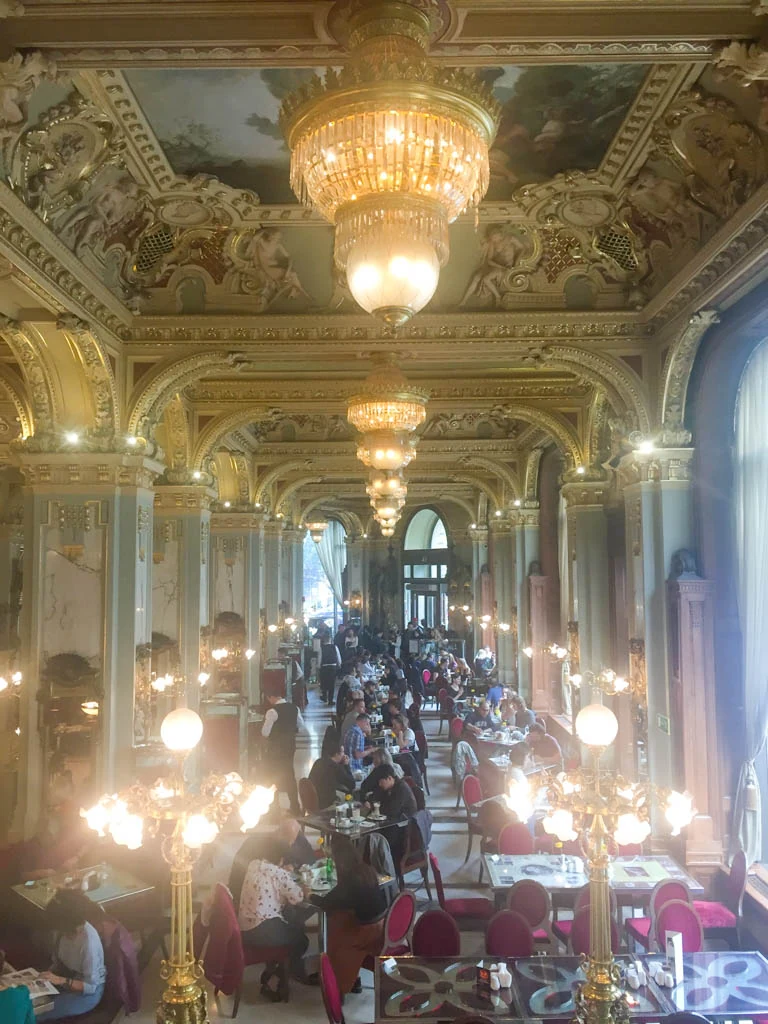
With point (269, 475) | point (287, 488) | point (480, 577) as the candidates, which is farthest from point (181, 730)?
point (480, 577)

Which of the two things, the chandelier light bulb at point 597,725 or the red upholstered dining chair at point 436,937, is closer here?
the chandelier light bulb at point 597,725

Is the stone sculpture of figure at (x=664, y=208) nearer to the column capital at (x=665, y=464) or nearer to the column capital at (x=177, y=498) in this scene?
the column capital at (x=665, y=464)

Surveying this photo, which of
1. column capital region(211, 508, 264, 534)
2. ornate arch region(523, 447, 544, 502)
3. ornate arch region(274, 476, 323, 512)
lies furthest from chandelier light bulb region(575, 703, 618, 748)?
ornate arch region(274, 476, 323, 512)

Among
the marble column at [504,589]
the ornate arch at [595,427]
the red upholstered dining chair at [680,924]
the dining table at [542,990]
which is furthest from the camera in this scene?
the marble column at [504,589]

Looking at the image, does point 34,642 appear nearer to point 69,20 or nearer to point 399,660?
point 69,20

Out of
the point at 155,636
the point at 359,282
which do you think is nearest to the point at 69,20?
the point at 359,282

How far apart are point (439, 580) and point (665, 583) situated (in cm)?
2331

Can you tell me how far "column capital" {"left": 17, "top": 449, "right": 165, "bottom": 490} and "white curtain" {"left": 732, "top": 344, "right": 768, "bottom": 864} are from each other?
6.19 m

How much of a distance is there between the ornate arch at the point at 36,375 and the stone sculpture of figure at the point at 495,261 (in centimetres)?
426

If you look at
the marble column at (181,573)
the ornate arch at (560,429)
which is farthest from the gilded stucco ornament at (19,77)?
the ornate arch at (560,429)

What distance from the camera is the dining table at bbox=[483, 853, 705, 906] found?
6.96m

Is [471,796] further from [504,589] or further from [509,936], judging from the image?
[504,589]

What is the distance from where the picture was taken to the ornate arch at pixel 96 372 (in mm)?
7680

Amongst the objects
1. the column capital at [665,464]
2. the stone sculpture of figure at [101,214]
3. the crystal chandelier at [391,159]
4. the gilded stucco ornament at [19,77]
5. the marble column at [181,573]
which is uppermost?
the stone sculpture of figure at [101,214]
